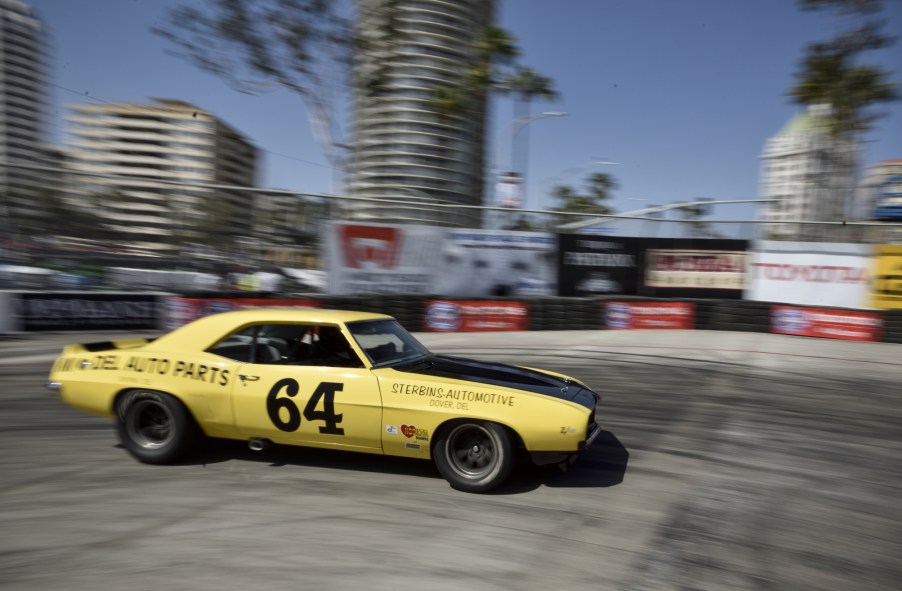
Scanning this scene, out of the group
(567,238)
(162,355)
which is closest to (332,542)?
(162,355)

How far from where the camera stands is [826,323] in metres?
13.7

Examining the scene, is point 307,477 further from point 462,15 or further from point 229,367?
point 462,15

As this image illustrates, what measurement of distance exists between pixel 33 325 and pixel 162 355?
9641 millimetres

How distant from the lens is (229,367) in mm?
4562

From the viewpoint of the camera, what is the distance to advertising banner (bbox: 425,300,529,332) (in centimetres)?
1389

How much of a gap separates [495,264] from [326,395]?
11.3 meters

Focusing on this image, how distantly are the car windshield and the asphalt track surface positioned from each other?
0.88m

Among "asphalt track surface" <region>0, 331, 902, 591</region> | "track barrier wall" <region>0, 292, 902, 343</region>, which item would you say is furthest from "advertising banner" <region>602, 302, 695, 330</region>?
"asphalt track surface" <region>0, 331, 902, 591</region>

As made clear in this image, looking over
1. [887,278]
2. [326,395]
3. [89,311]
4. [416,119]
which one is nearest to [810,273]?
[887,278]

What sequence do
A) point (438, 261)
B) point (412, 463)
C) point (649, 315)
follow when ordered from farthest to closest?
point (438, 261), point (649, 315), point (412, 463)

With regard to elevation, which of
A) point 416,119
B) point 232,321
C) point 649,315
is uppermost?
point 416,119

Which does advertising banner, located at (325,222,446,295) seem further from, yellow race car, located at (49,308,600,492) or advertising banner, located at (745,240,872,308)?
yellow race car, located at (49,308,600,492)

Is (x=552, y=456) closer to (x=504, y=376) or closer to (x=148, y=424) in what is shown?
(x=504, y=376)

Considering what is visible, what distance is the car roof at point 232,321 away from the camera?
4.70 metres
